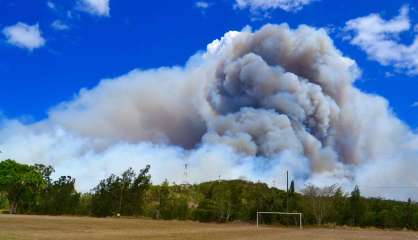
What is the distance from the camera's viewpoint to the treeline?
77938 mm

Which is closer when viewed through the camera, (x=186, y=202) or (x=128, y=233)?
(x=128, y=233)

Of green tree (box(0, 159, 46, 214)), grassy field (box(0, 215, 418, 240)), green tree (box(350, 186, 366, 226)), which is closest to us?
grassy field (box(0, 215, 418, 240))

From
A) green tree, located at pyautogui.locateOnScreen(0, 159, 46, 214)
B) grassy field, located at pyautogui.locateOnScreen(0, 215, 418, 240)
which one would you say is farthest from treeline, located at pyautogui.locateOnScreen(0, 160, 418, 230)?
grassy field, located at pyautogui.locateOnScreen(0, 215, 418, 240)

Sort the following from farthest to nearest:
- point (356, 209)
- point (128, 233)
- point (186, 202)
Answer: point (186, 202) < point (356, 209) < point (128, 233)

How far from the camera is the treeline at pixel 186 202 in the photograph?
77.9 meters

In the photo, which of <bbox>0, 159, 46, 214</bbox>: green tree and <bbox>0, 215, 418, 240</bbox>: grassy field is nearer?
<bbox>0, 215, 418, 240</bbox>: grassy field

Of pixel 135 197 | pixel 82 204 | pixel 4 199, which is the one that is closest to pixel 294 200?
pixel 135 197

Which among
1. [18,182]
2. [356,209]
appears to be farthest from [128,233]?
[18,182]

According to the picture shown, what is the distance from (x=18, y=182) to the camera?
93.4 metres

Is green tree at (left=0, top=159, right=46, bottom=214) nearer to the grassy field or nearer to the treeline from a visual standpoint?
the treeline

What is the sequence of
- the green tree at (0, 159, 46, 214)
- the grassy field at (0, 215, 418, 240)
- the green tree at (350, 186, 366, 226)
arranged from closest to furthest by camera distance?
1. the grassy field at (0, 215, 418, 240)
2. the green tree at (350, 186, 366, 226)
3. the green tree at (0, 159, 46, 214)

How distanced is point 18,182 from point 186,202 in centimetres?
2827

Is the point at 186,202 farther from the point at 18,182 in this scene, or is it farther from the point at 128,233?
the point at 128,233

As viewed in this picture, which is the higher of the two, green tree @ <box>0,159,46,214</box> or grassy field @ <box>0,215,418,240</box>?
green tree @ <box>0,159,46,214</box>
